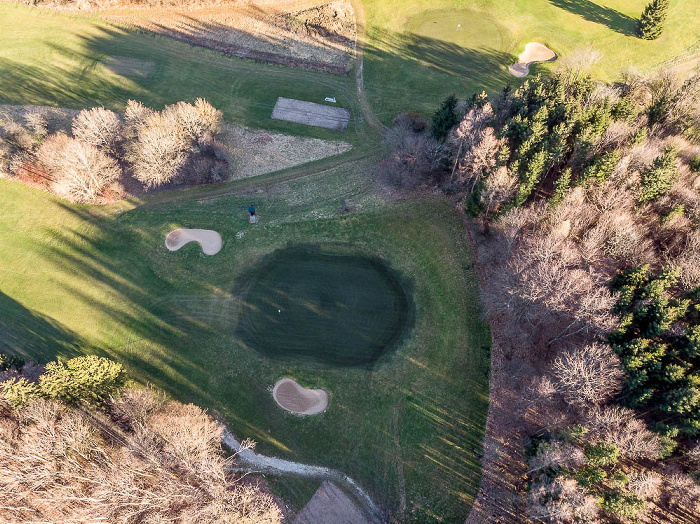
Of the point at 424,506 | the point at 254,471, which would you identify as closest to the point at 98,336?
the point at 254,471

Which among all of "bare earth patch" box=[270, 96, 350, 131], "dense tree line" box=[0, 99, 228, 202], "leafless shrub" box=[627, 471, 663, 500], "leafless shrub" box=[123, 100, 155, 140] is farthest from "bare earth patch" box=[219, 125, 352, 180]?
"leafless shrub" box=[627, 471, 663, 500]

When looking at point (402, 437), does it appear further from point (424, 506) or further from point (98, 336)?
point (98, 336)

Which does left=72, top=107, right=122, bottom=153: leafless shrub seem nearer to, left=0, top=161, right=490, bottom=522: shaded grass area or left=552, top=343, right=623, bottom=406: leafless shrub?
left=0, top=161, right=490, bottom=522: shaded grass area

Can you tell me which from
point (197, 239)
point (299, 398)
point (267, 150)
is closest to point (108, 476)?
point (299, 398)

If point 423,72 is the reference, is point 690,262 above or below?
below

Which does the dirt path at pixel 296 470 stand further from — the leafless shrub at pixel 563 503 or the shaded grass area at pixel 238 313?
the leafless shrub at pixel 563 503

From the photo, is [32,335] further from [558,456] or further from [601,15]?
[601,15]

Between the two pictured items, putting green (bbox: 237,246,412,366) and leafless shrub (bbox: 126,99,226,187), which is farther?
leafless shrub (bbox: 126,99,226,187)
